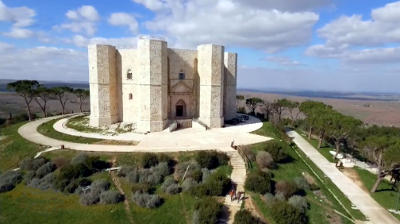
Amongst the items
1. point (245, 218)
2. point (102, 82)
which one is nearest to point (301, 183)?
point (245, 218)

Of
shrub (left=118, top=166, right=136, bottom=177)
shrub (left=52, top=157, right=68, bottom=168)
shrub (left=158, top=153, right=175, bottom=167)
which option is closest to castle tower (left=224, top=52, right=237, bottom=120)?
shrub (left=158, top=153, right=175, bottom=167)

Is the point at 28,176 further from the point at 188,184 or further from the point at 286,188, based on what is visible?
the point at 286,188

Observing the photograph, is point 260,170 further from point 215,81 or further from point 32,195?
point 32,195

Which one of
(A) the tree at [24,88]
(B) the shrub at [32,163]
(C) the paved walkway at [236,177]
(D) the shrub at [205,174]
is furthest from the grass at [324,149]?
(A) the tree at [24,88]

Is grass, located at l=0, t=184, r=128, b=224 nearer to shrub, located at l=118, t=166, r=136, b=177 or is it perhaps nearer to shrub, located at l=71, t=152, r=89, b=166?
shrub, located at l=71, t=152, r=89, b=166

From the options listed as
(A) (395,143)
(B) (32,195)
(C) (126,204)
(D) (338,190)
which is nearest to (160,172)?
(C) (126,204)

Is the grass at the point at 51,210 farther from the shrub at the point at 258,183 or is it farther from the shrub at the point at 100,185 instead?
the shrub at the point at 258,183
